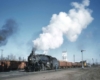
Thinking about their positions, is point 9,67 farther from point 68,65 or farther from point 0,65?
point 68,65

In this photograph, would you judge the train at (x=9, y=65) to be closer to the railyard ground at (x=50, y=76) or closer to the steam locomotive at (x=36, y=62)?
the steam locomotive at (x=36, y=62)

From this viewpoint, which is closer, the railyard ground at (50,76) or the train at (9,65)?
the railyard ground at (50,76)

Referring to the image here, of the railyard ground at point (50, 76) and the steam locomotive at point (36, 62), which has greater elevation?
the steam locomotive at point (36, 62)

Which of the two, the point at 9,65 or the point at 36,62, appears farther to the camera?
the point at 9,65

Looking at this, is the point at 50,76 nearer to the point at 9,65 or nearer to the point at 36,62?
the point at 36,62

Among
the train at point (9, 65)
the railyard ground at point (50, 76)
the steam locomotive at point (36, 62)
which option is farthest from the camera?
the train at point (9, 65)

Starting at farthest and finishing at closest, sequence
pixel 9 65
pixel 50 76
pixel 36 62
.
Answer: pixel 9 65
pixel 36 62
pixel 50 76

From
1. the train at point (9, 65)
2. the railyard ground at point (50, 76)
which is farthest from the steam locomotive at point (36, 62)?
the railyard ground at point (50, 76)

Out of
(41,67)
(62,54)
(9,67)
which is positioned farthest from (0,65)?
Result: (62,54)

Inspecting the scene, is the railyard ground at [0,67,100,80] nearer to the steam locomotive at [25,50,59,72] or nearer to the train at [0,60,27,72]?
the steam locomotive at [25,50,59,72]

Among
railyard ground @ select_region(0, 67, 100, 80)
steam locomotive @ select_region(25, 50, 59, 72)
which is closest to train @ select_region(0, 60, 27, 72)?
steam locomotive @ select_region(25, 50, 59, 72)

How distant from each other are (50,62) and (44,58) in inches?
143

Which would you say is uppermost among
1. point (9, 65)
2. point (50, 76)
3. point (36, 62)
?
point (36, 62)

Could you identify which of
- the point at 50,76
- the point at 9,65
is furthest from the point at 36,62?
the point at 50,76
